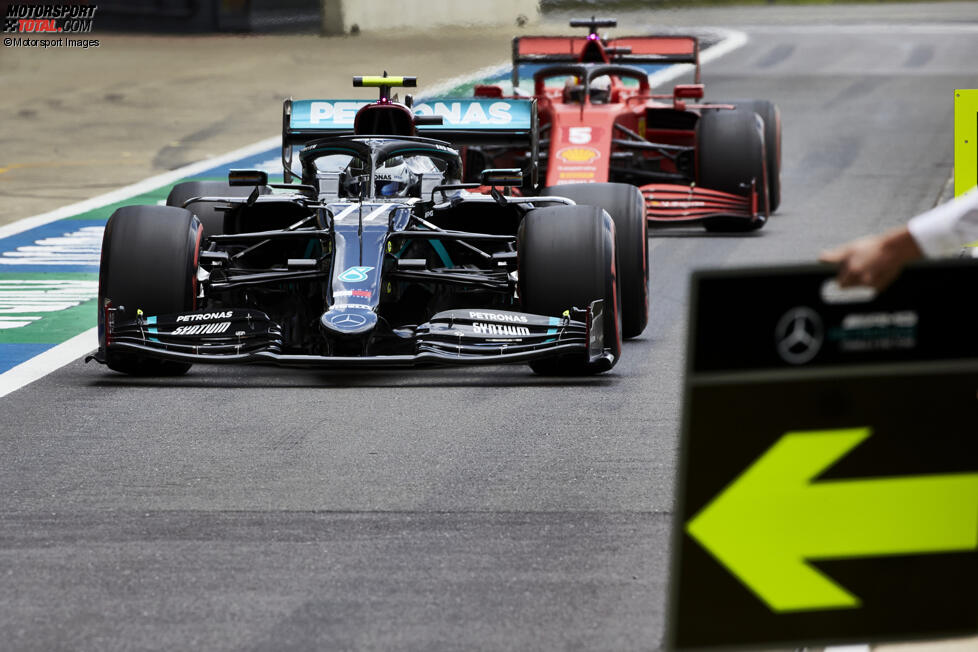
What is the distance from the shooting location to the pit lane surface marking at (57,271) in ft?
35.5

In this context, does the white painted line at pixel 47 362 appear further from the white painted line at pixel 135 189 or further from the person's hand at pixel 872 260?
the person's hand at pixel 872 260

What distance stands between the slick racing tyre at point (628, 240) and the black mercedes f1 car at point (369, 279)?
0.27ft

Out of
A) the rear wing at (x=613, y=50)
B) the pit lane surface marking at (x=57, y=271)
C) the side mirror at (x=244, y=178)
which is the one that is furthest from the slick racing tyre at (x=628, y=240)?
the rear wing at (x=613, y=50)

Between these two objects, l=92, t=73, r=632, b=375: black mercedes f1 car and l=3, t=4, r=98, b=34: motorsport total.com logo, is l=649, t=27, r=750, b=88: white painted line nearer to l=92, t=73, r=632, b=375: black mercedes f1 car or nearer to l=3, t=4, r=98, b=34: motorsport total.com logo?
l=3, t=4, r=98, b=34: motorsport total.com logo

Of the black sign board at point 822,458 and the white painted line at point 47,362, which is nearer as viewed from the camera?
the black sign board at point 822,458

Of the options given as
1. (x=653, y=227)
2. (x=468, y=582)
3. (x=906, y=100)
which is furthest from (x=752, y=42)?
(x=468, y=582)

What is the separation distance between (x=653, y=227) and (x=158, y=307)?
763 centimetres

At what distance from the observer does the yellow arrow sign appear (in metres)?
3.70

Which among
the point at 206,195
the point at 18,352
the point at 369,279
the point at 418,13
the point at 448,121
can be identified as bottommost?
the point at 18,352

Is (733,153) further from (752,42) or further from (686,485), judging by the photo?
(752,42)

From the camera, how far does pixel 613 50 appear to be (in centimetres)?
1752

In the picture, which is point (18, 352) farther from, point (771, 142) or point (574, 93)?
point (771, 142)

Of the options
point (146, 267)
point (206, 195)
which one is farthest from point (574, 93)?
point (146, 267)

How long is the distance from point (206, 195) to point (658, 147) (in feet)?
16.8
